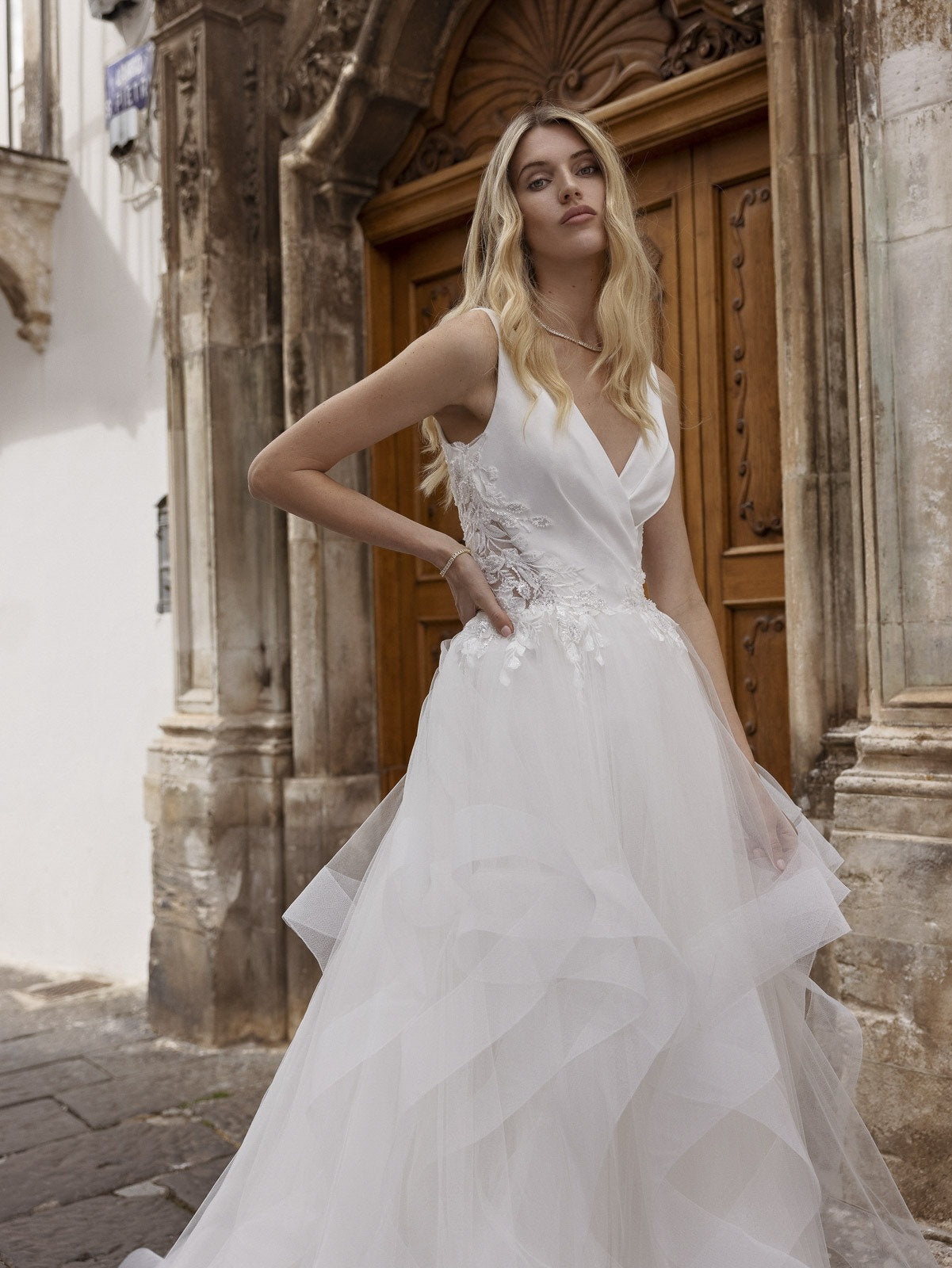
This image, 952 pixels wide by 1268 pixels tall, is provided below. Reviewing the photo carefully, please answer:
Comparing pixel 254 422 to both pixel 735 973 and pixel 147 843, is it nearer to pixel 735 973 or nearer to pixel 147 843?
pixel 147 843

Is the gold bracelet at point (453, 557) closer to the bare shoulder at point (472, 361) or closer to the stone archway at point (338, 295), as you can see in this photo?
the bare shoulder at point (472, 361)

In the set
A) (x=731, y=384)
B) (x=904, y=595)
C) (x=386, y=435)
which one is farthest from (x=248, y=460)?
(x=386, y=435)

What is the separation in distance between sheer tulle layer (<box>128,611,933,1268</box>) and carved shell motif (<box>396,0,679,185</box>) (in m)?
2.57

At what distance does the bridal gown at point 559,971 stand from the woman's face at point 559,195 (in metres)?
0.27

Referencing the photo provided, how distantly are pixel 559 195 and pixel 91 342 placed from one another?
181 inches

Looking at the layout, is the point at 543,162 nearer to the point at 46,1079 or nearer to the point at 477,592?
the point at 477,592

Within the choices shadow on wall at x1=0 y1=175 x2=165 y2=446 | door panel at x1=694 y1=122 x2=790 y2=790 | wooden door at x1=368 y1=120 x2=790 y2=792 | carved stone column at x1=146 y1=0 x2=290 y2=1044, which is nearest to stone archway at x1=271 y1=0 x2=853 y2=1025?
carved stone column at x1=146 y1=0 x2=290 y2=1044

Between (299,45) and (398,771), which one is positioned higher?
(299,45)

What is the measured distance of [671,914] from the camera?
6.41 feet

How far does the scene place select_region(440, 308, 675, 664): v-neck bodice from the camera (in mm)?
2094

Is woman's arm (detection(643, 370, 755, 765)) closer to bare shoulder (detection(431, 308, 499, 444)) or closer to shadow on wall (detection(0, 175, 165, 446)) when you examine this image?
bare shoulder (detection(431, 308, 499, 444))

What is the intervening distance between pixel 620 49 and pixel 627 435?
240cm

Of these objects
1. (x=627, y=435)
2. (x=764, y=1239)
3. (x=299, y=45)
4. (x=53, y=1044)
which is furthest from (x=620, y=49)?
(x=53, y=1044)

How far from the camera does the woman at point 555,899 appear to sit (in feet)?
6.01
